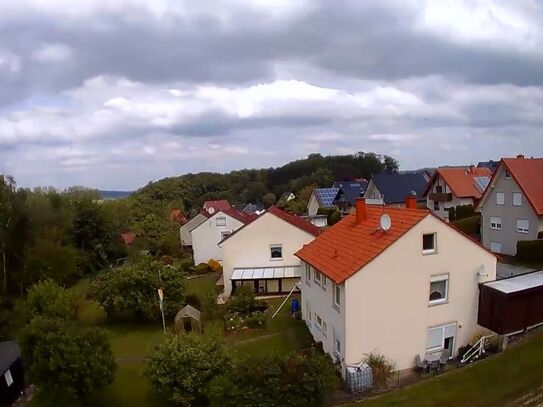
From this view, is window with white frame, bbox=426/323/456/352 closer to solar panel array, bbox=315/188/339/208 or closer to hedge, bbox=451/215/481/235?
hedge, bbox=451/215/481/235

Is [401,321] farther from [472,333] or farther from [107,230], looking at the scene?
[107,230]

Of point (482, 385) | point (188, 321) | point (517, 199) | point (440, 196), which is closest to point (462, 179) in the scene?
point (440, 196)

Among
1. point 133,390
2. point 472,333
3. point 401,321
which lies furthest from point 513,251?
point 133,390

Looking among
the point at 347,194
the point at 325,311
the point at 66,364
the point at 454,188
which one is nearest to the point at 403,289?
the point at 325,311

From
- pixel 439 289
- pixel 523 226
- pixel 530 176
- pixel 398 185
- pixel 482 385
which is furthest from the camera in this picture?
pixel 398 185

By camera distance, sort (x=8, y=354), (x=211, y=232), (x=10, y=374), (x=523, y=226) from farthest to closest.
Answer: (x=211, y=232), (x=523, y=226), (x=8, y=354), (x=10, y=374)

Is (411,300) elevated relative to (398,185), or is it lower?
lower

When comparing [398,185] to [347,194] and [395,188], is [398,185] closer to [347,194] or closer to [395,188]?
[395,188]

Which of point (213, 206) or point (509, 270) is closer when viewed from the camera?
point (509, 270)

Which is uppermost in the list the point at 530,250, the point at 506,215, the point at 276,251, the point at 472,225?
the point at 506,215
